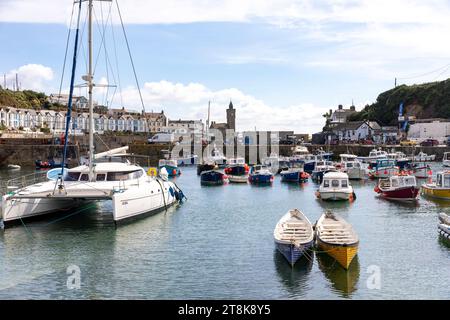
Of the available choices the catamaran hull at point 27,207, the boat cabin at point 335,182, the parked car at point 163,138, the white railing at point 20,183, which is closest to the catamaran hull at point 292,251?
the white railing at point 20,183

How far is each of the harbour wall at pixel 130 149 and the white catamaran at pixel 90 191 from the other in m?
59.8

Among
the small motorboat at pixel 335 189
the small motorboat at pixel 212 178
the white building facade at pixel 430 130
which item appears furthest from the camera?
the white building facade at pixel 430 130

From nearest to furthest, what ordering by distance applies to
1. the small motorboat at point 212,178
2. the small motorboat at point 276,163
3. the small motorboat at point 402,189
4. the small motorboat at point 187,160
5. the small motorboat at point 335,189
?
the small motorboat at point 402,189, the small motorboat at point 335,189, the small motorboat at point 212,178, the small motorboat at point 276,163, the small motorboat at point 187,160

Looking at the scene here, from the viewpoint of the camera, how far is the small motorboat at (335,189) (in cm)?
4644

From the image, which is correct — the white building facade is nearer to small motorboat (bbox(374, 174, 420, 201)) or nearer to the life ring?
small motorboat (bbox(374, 174, 420, 201))

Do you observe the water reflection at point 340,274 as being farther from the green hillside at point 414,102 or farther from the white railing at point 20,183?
the green hillside at point 414,102

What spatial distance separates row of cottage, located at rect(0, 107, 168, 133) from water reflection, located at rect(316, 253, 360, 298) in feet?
300

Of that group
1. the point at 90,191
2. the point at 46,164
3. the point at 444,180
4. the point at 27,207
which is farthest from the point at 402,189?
the point at 46,164

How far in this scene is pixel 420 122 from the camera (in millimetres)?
134875

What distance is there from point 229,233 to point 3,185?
121 ft

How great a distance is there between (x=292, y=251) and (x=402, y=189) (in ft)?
87.0
